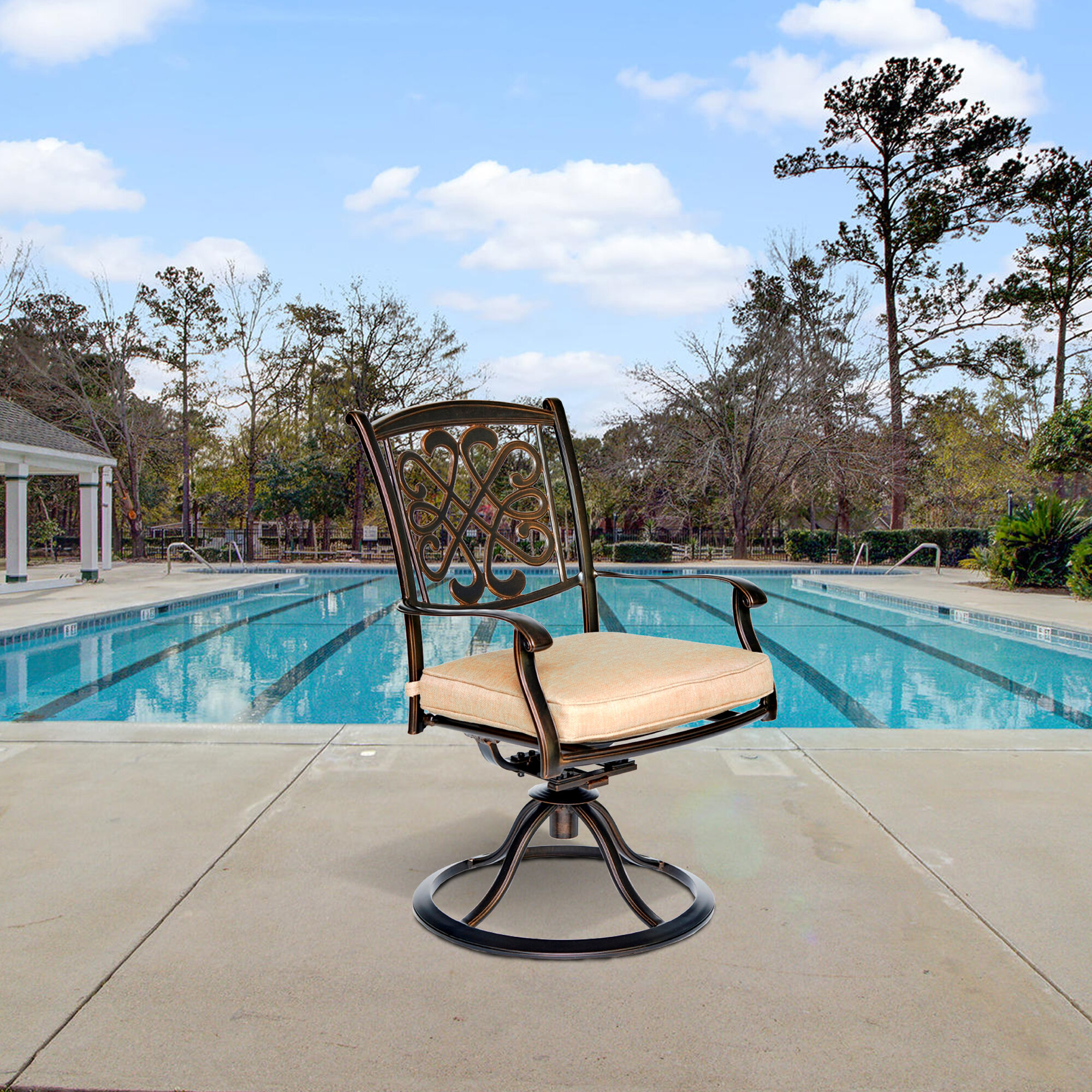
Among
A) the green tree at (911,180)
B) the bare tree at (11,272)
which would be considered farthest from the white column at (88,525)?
the green tree at (911,180)

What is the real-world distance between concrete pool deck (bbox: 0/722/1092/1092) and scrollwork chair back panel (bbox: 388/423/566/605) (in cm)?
73

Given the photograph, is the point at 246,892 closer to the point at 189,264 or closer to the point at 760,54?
the point at 760,54

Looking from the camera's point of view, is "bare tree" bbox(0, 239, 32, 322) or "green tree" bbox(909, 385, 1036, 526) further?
"green tree" bbox(909, 385, 1036, 526)

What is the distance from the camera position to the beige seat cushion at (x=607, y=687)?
155cm

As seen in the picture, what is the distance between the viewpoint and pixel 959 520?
2806 cm

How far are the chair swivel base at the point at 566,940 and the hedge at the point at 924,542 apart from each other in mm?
17572

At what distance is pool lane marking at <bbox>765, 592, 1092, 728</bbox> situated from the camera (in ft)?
15.8

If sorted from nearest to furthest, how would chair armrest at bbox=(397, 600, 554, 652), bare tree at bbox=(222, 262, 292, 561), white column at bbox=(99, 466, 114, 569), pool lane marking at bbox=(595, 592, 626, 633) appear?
chair armrest at bbox=(397, 600, 554, 652) → pool lane marking at bbox=(595, 592, 626, 633) → white column at bbox=(99, 466, 114, 569) → bare tree at bbox=(222, 262, 292, 561)

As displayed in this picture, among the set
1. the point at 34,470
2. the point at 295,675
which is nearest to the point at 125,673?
the point at 295,675

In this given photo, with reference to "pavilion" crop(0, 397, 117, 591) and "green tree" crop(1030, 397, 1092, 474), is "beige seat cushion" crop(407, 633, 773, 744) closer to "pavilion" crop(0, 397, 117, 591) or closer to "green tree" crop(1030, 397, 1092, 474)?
"green tree" crop(1030, 397, 1092, 474)

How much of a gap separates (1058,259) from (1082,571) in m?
14.7

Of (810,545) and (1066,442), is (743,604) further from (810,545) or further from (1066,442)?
(810,545)

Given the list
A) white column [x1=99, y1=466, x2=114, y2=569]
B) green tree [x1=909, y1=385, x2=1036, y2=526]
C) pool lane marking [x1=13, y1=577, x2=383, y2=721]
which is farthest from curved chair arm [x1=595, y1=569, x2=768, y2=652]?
green tree [x1=909, y1=385, x2=1036, y2=526]

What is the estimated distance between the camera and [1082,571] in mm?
9703
